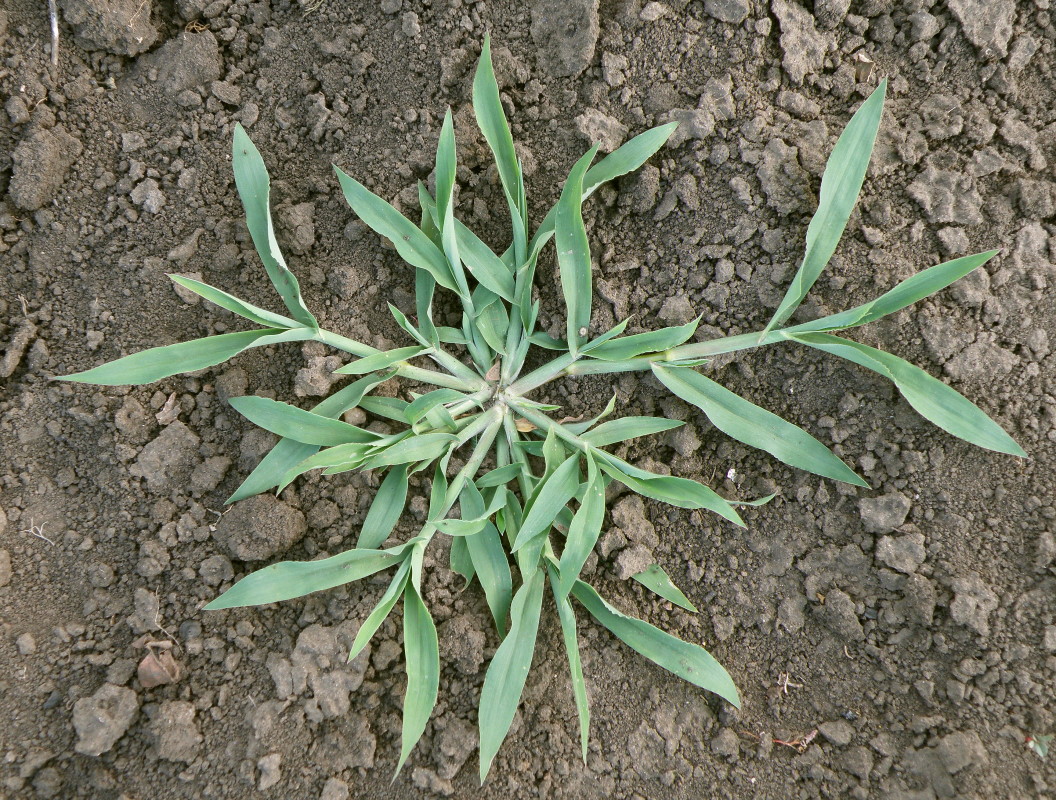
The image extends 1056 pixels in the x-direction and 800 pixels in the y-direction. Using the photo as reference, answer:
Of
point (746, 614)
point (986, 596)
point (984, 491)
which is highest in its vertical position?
point (984, 491)

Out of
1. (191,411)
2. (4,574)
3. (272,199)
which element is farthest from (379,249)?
(4,574)

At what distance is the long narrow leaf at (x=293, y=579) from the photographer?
151 cm

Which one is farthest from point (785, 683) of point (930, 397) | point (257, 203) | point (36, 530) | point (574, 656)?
point (36, 530)

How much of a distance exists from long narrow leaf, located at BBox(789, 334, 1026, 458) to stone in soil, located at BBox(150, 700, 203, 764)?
1.68 m

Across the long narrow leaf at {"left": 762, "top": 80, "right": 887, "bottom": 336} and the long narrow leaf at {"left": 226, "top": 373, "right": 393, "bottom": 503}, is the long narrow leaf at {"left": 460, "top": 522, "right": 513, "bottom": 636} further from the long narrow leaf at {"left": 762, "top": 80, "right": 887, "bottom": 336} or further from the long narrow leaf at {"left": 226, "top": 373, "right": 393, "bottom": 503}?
the long narrow leaf at {"left": 762, "top": 80, "right": 887, "bottom": 336}

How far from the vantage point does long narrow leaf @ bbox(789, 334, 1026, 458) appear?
1.50m

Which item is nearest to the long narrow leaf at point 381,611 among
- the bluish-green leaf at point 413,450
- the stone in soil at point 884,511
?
the bluish-green leaf at point 413,450

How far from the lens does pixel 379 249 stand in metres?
1.73

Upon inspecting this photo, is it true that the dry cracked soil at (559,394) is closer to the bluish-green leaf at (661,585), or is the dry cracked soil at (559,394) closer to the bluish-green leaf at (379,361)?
the bluish-green leaf at (661,585)

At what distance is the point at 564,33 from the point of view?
1686mm

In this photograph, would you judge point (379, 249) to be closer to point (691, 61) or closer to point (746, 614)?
point (691, 61)

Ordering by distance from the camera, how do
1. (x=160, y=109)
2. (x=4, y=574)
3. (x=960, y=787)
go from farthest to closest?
(x=160, y=109) → (x=4, y=574) → (x=960, y=787)

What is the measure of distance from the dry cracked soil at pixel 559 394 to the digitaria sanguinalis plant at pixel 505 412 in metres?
0.09

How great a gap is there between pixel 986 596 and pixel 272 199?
6.53 ft
